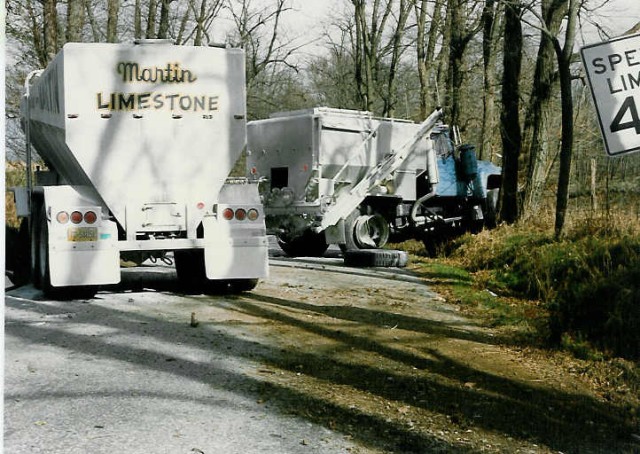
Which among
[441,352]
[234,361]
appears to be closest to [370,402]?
[234,361]

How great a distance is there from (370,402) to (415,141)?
1425 centimetres

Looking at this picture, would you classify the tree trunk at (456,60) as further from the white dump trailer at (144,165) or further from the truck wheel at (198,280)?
the white dump trailer at (144,165)

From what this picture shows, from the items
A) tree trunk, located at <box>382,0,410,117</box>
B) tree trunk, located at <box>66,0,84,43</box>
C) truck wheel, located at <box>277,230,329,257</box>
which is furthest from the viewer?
tree trunk, located at <box>382,0,410,117</box>

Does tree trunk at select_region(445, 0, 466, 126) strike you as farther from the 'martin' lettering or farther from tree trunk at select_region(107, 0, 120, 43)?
the 'martin' lettering

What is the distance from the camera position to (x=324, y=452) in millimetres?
4996

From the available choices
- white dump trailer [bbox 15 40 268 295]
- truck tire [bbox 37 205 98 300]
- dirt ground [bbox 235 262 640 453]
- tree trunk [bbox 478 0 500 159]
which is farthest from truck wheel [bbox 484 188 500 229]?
truck tire [bbox 37 205 98 300]

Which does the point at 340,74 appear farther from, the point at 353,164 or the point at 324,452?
the point at 324,452

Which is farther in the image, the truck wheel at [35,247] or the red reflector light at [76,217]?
the truck wheel at [35,247]

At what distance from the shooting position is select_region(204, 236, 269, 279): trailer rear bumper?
37.0ft

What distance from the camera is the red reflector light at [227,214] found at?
11.4 metres

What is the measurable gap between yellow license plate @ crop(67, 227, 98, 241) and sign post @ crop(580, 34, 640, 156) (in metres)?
6.92

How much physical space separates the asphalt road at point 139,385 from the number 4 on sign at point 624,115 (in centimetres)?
242

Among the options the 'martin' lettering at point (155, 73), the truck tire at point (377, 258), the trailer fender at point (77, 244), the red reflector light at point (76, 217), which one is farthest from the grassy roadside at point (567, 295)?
the red reflector light at point (76, 217)

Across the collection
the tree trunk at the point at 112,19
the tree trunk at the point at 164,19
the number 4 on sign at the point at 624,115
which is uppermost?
the tree trunk at the point at 164,19
